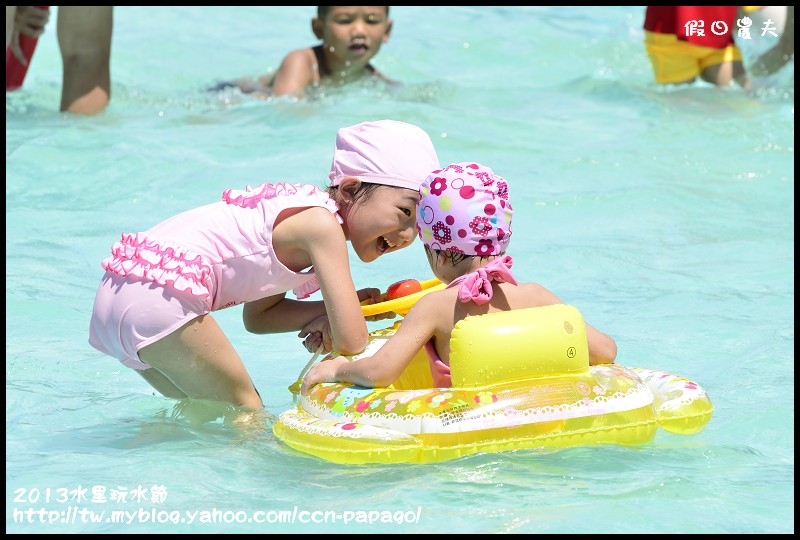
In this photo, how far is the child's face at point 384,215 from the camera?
418 cm

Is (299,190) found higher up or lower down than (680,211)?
higher up

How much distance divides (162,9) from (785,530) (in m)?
12.8

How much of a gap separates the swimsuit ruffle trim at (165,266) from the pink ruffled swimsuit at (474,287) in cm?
84

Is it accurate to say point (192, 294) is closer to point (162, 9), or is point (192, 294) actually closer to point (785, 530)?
point (785, 530)

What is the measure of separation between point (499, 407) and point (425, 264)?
2.93 m

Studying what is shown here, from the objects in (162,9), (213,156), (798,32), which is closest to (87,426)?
(213,156)

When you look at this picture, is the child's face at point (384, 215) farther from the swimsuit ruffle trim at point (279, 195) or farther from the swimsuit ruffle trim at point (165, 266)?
the swimsuit ruffle trim at point (165, 266)

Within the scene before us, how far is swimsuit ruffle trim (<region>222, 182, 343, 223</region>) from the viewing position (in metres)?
4.18

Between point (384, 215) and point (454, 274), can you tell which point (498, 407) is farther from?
point (384, 215)

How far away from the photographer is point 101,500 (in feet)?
12.0

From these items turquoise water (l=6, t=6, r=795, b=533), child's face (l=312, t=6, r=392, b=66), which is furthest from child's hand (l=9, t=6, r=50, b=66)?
child's face (l=312, t=6, r=392, b=66)

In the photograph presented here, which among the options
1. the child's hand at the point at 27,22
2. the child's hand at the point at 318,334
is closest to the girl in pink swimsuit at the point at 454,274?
the child's hand at the point at 318,334

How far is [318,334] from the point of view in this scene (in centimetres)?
436

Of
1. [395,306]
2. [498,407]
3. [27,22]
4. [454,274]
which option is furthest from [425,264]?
[27,22]
